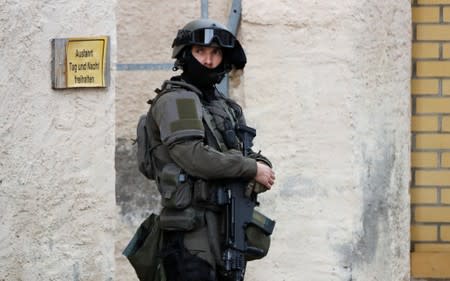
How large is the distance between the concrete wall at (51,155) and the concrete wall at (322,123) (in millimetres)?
861

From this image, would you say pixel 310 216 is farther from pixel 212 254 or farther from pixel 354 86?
pixel 212 254

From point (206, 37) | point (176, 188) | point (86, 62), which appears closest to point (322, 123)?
point (86, 62)

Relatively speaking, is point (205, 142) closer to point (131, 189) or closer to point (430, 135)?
point (131, 189)

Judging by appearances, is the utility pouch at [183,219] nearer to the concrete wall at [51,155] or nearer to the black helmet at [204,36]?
the black helmet at [204,36]

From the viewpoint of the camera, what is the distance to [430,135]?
7.43 meters

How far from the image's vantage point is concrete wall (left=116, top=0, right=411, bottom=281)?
7.00 m

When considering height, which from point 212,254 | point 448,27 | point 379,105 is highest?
point 448,27

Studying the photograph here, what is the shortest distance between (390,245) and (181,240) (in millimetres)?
2129

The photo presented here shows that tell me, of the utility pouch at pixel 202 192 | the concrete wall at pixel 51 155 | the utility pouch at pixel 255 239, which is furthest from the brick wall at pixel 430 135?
the utility pouch at pixel 202 192

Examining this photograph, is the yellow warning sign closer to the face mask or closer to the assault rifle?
the face mask

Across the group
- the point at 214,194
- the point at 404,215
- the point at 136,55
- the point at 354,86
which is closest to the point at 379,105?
the point at 354,86

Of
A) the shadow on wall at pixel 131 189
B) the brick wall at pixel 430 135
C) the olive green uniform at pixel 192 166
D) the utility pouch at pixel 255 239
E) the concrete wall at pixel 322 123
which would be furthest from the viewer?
the brick wall at pixel 430 135

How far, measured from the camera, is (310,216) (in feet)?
23.2

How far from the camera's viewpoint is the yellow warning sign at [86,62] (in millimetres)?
7324
